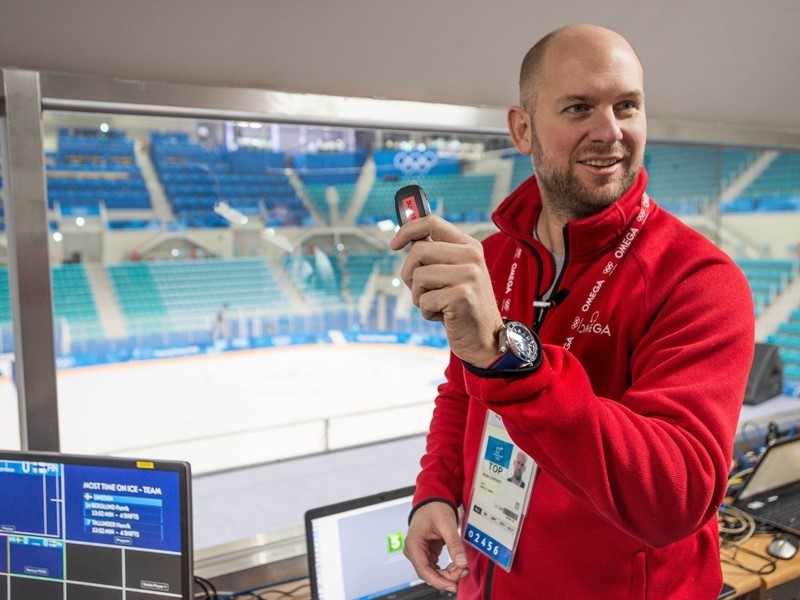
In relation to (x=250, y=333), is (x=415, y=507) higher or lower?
higher

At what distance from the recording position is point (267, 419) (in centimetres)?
763

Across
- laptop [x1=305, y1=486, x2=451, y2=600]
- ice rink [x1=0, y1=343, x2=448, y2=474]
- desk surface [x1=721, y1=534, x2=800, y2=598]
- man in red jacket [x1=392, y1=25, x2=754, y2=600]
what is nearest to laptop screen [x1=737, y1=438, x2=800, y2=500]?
desk surface [x1=721, y1=534, x2=800, y2=598]

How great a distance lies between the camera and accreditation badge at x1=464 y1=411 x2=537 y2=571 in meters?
1.04

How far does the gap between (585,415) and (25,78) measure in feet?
4.42

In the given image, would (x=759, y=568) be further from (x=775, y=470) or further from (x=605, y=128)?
(x=605, y=128)

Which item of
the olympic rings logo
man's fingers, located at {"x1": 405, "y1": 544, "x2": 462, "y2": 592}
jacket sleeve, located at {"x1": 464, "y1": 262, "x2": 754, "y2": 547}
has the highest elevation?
the olympic rings logo

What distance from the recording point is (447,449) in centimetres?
129

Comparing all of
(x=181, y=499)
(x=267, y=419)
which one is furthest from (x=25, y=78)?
(x=267, y=419)

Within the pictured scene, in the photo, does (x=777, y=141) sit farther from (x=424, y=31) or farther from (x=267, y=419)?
(x=267, y=419)

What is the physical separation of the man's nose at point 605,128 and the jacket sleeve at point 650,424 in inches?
12.2

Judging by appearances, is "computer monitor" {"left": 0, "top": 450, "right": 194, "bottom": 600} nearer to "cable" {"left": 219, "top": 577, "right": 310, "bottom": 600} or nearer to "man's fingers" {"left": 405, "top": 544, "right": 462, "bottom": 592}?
"man's fingers" {"left": 405, "top": 544, "right": 462, "bottom": 592}

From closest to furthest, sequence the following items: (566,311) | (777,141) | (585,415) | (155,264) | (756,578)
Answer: (585,415)
(566,311)
(756,578)
(777,141)
(155,264)

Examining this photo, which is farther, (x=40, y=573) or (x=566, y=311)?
(x=40, y=573)

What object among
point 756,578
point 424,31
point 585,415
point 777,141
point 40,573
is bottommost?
point 756,578
